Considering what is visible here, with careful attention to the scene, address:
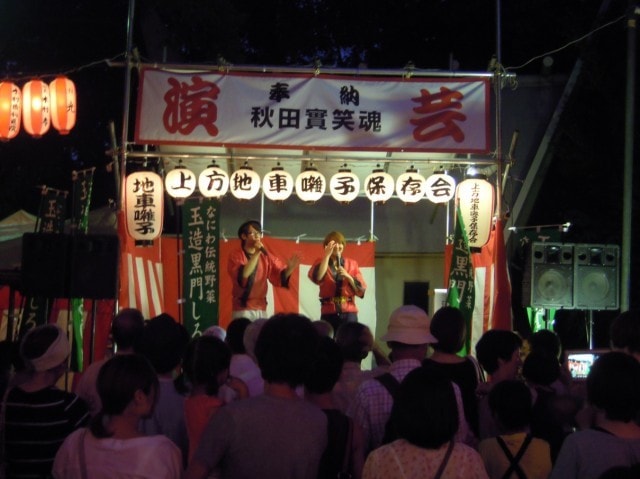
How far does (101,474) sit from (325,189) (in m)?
9.46

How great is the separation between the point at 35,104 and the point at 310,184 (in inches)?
156

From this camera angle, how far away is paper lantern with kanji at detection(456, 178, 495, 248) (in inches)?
416

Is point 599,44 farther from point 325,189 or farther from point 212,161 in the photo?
point 212,161

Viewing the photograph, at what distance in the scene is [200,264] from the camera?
9.77 meters

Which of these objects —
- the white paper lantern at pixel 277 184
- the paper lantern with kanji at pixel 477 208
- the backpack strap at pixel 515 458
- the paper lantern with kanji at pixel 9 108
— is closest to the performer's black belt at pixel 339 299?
the white paper lantern at pixel 277 184

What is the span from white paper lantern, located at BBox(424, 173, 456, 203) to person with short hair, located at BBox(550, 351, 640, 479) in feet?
26.2

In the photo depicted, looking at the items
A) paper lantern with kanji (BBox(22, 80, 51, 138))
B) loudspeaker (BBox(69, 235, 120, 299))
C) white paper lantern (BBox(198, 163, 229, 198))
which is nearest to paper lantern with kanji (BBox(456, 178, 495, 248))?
white paper lantern (BBox(198, 163, 229, 198))

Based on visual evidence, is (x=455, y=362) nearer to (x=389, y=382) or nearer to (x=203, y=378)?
(x=389, y=382)

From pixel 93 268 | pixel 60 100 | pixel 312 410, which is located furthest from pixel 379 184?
pixel 312 410

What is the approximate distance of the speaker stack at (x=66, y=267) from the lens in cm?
732

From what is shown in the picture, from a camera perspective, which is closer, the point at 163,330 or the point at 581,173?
the point at 163,330

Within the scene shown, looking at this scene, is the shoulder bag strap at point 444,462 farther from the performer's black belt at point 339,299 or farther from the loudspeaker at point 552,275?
the performer's black belt at point 339,299

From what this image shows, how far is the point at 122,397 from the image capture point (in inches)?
126

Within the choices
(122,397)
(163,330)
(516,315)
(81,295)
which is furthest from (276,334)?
(516,315)
